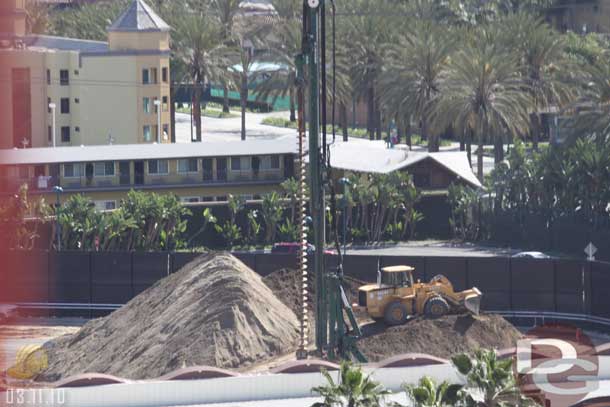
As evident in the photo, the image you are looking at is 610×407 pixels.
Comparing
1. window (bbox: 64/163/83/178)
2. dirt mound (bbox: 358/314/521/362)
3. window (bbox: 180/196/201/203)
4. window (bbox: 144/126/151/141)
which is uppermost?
window (bbox: 144/126/151/141)

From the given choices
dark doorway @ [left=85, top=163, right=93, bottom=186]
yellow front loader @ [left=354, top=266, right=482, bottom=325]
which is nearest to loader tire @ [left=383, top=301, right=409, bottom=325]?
yellow front loader @ [left=354, top=266, right=482, bottom=325]

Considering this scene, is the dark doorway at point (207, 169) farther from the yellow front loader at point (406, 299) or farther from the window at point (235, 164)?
the yellow front loader at point (406, 299)

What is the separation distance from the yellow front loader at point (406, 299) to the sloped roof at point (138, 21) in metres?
57.2

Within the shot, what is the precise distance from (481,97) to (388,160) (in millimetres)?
8135

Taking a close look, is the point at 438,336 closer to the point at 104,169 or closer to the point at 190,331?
the point at 190,331

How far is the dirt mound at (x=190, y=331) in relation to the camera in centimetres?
3631

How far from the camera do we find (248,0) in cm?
16138

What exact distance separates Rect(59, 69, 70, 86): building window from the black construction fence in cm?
4762

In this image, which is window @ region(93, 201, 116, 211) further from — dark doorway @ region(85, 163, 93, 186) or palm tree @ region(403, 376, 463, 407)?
palm tree @ region(403, 376, 463, 407)

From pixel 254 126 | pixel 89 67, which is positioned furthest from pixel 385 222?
pixel 254 126

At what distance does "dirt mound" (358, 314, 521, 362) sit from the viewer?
37719mm

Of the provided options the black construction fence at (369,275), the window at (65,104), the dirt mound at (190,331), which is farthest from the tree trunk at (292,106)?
the dirt mound at (190,331)

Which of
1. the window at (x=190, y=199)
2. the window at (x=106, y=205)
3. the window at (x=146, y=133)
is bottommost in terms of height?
the window at (x=106, y=205)

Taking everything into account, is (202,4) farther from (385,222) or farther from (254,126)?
(385,222)
